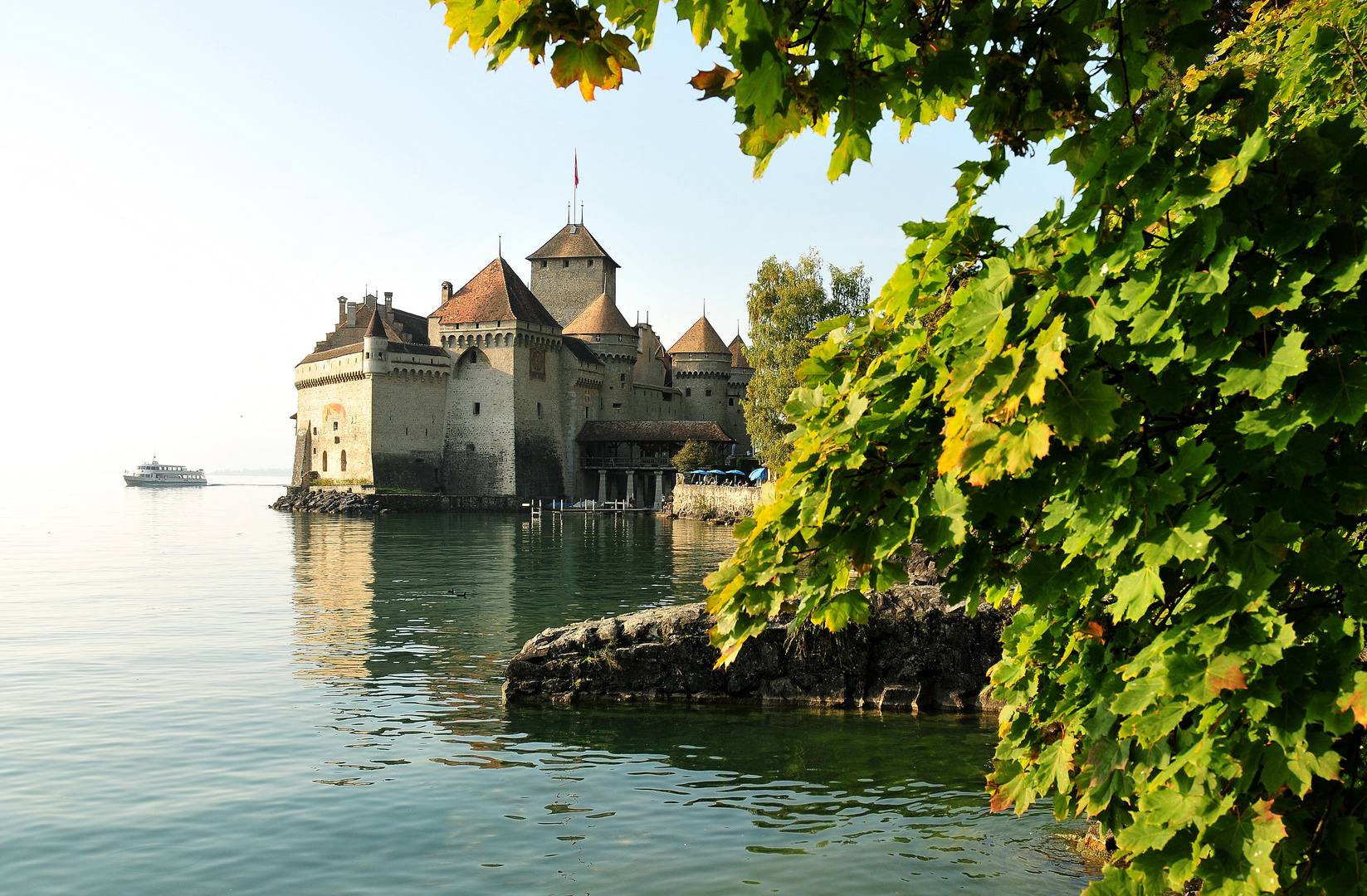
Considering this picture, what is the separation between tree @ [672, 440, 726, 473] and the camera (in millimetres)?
64750

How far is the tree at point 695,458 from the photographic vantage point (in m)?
64.8

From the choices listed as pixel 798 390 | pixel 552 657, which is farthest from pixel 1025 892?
pixel 552 657

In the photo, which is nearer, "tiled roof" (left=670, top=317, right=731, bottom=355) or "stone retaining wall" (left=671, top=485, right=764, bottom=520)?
"stone retaining wall" (left=671, top=485, right=764, bottom=520)

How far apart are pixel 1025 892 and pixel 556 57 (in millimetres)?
5866

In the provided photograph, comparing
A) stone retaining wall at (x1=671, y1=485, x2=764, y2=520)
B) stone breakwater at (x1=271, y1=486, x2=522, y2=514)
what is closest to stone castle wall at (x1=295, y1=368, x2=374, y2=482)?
stone breakwater at (x1=271, y1=486, x2=522, y2=514)

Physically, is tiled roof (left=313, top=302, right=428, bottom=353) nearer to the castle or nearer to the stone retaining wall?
the castle

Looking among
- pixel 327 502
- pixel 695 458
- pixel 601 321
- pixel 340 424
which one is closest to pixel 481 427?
Answer: pixel 340 424

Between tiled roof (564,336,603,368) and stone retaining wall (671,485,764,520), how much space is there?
16.1 meters

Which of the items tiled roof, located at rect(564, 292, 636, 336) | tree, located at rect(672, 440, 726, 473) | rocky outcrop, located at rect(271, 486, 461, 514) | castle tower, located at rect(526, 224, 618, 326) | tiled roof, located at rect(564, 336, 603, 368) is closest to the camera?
rocky outcrop, located at rect(271, 486, 461, 514)

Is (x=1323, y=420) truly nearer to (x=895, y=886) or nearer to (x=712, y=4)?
(x=712, y=4)

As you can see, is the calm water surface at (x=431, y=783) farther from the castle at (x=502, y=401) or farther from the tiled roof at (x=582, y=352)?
the tiled roof at (x=582, y=352)

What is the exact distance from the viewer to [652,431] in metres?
69.3

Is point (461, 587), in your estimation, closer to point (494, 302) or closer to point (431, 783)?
point (431, 783)

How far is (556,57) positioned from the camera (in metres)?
2.80
